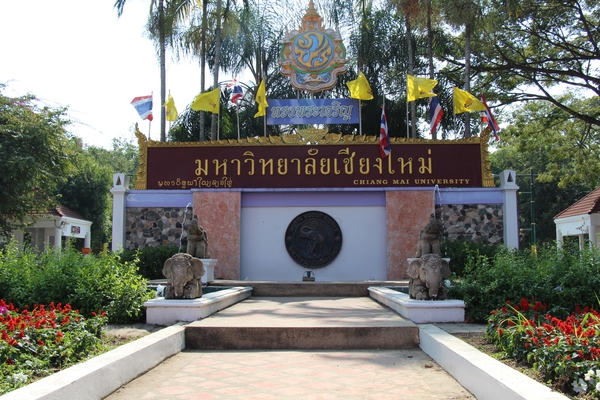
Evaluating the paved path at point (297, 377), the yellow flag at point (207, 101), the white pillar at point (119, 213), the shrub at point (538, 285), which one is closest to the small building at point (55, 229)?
the white pillar at point (119, 213)

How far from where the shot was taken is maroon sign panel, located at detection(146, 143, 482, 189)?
60.3 ft

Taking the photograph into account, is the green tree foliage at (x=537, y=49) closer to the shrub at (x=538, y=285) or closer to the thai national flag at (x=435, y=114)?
the thai national flag at (x=435, y=114)

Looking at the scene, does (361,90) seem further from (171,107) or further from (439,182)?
(171,107)

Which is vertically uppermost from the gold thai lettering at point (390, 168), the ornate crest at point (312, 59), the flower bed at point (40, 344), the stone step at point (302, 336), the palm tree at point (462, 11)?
the palm tree at point (462, 11)

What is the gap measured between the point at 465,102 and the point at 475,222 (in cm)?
445

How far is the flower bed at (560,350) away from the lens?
14.4 feet

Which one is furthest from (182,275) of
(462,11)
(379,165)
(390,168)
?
(462,11)

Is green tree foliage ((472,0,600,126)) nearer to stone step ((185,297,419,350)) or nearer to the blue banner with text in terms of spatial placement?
the blue banner with text

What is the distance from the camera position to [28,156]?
1997cm

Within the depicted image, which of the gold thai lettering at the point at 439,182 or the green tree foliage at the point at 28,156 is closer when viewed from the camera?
the gold thai lettering at the point at 439,182

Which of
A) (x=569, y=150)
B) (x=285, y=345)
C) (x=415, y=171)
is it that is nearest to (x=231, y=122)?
(x=415, y=171)

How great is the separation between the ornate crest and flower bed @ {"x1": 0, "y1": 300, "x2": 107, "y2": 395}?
14.8 metres

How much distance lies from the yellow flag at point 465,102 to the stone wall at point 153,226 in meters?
10.1

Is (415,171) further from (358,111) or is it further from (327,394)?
(327,394)
